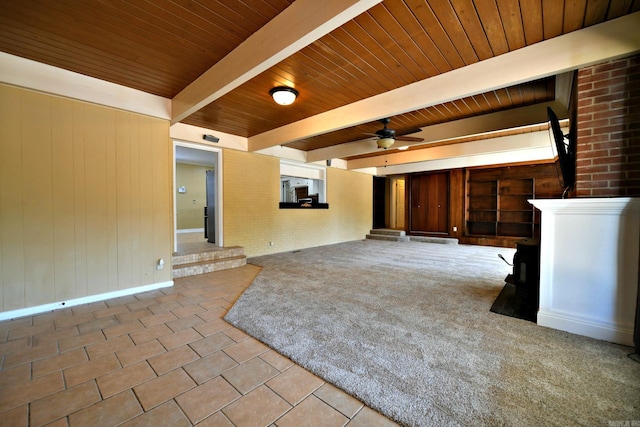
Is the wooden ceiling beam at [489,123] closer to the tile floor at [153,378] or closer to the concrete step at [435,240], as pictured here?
the concrete step at [435,240]

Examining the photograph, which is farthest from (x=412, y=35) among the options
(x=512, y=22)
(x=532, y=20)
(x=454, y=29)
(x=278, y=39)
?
(x=278, y=39)

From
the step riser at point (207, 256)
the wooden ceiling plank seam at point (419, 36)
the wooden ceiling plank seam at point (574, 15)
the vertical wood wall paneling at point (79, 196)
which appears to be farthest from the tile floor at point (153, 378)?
the wooden ceiling plank seam at point (574, 15)

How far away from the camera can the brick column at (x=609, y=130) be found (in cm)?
219

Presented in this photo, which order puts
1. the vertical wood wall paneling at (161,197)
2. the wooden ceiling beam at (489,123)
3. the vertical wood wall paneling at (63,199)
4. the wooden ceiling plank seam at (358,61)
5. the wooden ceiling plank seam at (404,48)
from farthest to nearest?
the wooden ceiling beam at (489,123) → the vertical wood wall paneling at (161,197) → the vertical wood wall paneling at (63,199) → the wooden ceiling plank seam at (358,61) → the wooden ceiling plank seam at (404,48)

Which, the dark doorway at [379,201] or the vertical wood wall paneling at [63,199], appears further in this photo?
the dark doorway at [379,201]

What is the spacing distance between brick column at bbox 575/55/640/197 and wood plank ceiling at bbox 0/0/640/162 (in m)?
0.46

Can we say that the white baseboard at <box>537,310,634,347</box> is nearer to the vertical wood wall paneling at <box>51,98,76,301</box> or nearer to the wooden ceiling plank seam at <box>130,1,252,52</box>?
the wooden ceiling plank seam at <box>130,1,252,52</box>

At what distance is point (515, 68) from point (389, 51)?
1.25m

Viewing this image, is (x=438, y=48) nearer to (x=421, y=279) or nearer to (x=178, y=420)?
(x=421, y=279)

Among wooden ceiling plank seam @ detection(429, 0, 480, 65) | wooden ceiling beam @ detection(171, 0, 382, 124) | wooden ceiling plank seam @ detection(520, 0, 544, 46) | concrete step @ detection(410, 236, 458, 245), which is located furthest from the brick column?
concrete step @ detection(410, 236, 458, 245)

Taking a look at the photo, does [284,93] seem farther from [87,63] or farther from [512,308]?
[512,308]

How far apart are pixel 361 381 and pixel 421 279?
2754 mm

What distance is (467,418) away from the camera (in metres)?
1.38

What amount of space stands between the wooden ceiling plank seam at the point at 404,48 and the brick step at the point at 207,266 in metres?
4.21
